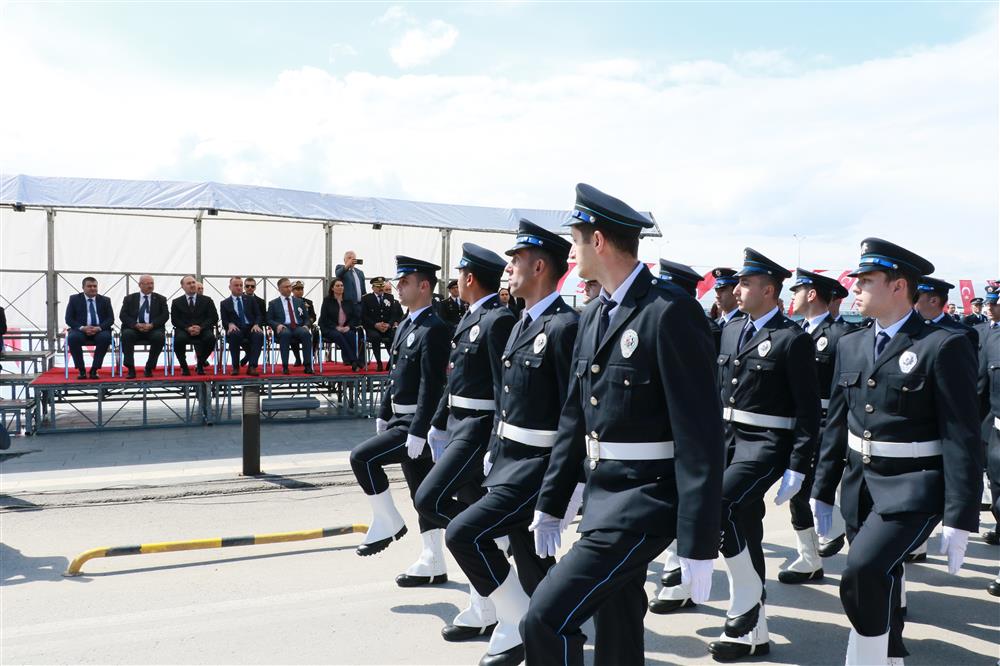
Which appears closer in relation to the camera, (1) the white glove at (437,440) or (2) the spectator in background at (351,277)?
(1) the white glove at (437,440)

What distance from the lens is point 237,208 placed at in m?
12.7

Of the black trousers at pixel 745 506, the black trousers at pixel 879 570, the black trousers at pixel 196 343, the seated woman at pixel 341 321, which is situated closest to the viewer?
the black trousers at pixel 879 570

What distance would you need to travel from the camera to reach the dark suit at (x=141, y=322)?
1231cm

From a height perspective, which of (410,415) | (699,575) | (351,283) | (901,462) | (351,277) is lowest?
(699,575)

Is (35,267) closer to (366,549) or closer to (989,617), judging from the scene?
(366,549)

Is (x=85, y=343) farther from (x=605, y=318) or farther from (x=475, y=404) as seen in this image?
(x=605, y=318)

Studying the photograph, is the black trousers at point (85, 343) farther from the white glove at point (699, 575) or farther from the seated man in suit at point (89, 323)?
the white glove at point (699, 575)

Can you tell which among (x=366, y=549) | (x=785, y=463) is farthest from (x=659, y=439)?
(x=366, y=549)

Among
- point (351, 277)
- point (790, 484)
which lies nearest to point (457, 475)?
point (790, 484)

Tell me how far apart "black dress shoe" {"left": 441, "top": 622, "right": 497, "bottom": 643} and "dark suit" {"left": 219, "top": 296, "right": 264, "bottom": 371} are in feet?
31.0

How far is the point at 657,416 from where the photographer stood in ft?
9.52

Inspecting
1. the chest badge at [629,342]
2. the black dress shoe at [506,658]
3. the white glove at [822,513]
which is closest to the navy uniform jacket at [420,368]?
the black dress shoe at [506,658]

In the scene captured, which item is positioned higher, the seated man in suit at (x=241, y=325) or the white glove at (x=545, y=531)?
the seated man in suit at (x=241, y=325)

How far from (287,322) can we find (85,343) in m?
3.08
